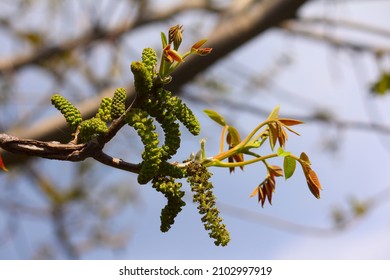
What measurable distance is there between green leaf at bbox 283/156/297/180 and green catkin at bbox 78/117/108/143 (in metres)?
0.30

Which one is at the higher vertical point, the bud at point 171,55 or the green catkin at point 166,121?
the bud at point 171,55

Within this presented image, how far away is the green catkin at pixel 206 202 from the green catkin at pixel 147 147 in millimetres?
68

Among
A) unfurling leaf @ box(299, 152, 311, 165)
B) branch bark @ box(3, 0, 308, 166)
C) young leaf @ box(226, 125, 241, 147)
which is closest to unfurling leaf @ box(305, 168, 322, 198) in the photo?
unfurling leaf @ box(299, 152, 311, 165)

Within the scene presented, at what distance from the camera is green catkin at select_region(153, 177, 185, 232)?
0.96m

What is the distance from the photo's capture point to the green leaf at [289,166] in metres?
1.03

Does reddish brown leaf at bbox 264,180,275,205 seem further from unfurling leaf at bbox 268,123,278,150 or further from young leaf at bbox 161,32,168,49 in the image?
young leaf at bbox 161,32,168,49

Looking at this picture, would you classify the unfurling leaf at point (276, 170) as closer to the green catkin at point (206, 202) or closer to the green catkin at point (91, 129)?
the green catkin at point (206, 202)

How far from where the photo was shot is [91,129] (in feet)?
3.04

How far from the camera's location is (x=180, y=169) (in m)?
0.98

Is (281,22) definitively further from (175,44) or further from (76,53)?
(175,44)

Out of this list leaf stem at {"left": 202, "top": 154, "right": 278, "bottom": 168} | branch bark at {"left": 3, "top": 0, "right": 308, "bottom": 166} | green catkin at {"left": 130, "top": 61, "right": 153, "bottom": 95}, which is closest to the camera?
green catkin at {"left": 130, "top": 61, "right": 153, "bottom": 95}

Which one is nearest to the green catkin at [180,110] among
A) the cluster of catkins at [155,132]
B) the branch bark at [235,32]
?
the cluster of catkins at [155,132]

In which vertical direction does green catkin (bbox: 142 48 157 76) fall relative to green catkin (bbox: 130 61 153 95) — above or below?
above

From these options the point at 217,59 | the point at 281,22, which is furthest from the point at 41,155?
the point at 281,22
